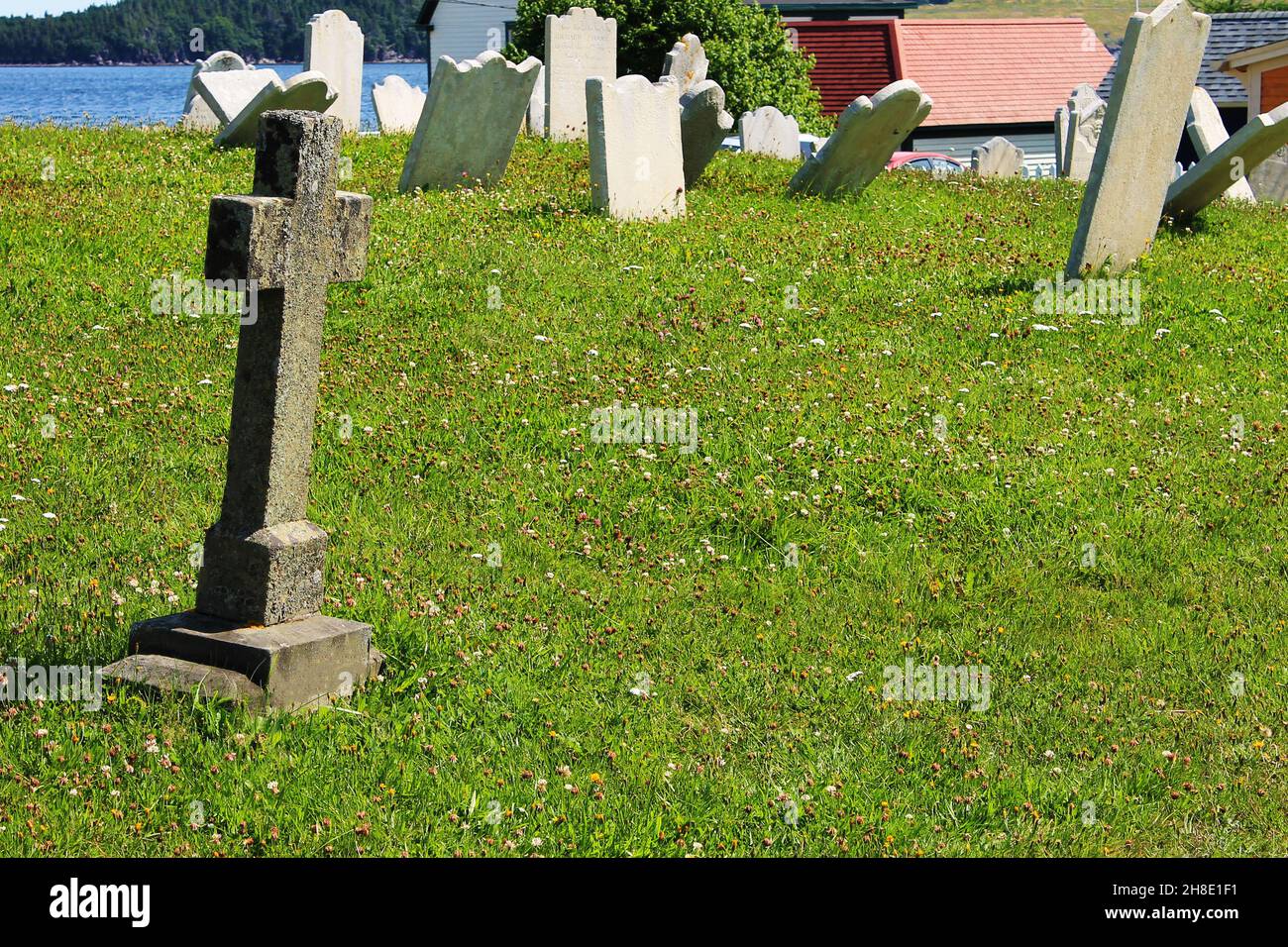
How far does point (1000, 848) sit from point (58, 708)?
325 centimetres

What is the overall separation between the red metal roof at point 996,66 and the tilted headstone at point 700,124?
98.4ft

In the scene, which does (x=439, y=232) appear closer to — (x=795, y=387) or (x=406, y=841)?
(x=795, y=387)

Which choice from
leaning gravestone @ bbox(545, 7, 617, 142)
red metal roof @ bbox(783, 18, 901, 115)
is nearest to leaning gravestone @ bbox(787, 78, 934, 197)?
leaning gravestone @ bbox(545, 7, 617, 142)

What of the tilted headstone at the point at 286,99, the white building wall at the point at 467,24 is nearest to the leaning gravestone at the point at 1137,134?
the tilted headstone at the point at 286,99

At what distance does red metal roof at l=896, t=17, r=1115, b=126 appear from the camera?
44.0 m

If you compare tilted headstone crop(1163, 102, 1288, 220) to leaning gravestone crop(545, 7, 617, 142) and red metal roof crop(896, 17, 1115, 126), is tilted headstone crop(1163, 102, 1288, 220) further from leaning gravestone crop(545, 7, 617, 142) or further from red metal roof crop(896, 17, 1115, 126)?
red metal roof crop(896, 17, 1115, 126)

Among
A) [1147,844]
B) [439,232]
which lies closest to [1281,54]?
[439,232]

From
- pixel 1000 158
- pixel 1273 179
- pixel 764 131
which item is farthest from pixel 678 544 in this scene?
pixel 1000 158

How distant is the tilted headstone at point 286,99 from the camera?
1384cm

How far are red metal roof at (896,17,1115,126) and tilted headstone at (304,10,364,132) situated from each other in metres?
26.3

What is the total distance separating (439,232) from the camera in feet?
39.1

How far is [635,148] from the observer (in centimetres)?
1282

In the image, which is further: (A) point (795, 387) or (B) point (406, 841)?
(A) point (795, 387)
